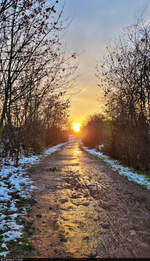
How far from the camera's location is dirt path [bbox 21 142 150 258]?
308cm

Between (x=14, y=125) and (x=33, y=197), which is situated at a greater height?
(x=14, y=125)

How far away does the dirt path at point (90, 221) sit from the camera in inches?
121

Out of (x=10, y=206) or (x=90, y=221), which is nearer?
(x=90, y=221)

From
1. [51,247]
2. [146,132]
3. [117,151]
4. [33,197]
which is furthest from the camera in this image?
[117,151]

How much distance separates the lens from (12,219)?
414 cm

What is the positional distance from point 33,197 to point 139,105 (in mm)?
7929

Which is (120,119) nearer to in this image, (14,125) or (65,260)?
(14,125)

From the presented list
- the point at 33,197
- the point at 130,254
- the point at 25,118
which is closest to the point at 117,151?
the point at 25,118

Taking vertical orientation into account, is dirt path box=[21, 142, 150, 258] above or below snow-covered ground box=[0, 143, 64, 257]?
below

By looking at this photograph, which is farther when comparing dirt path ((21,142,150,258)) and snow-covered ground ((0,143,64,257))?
snow-covered ground ((0,143,64,257))

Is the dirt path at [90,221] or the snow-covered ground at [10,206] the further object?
the snow-covered ground at [10,206]

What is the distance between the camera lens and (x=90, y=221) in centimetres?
414

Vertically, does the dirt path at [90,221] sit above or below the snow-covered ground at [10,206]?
below

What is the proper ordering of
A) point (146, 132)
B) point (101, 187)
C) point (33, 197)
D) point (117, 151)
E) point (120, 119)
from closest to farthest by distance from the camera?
point (33, 197) < point (101, 187) < point (146, 132) < point (120, 119) < point (117, 151)
